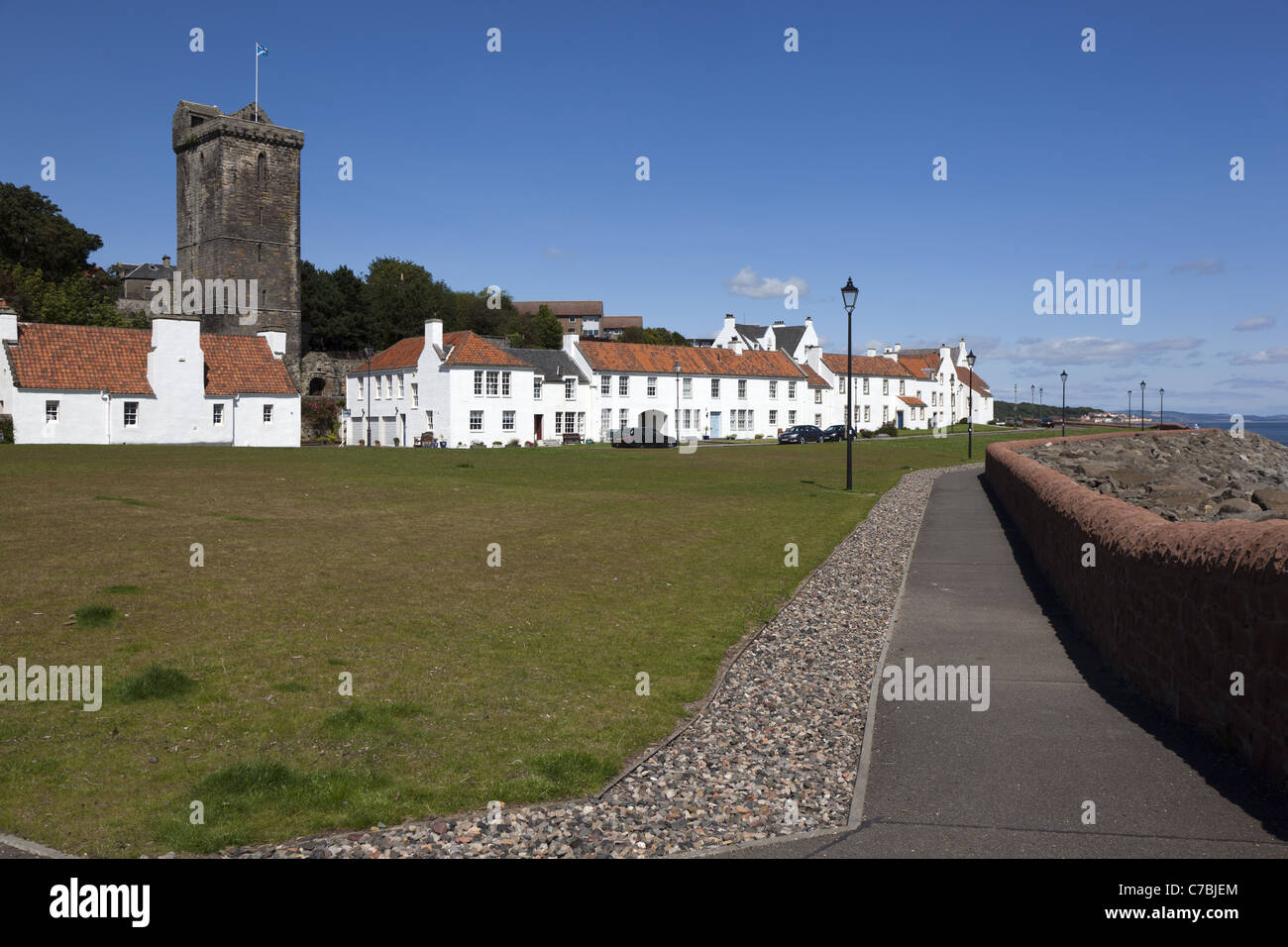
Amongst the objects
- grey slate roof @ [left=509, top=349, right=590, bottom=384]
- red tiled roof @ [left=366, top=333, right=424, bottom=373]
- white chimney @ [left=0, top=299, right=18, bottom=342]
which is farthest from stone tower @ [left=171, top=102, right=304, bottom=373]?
white chimney @ [left=0, top=299, right=18, bottom=342]

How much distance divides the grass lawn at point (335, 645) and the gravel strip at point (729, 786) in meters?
0.32

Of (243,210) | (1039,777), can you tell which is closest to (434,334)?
(243,210)

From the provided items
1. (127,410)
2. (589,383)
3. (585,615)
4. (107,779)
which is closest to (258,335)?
(127,410)

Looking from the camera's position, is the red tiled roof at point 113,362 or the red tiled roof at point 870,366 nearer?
the red tiled roof at point 113,362

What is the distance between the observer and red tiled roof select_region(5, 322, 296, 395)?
48.1 m

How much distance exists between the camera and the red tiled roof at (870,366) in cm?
9956

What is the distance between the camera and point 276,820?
6316 mm

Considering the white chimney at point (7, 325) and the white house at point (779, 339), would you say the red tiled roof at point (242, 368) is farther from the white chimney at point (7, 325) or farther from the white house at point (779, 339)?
the white house at point (779, 339)

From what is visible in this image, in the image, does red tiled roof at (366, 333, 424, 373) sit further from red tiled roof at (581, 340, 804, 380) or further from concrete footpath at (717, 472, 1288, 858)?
concrete footpath at (717, 472, 1288, 858)

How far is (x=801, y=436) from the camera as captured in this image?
77250 mm

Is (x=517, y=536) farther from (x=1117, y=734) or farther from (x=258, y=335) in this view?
(x=258, y=335)

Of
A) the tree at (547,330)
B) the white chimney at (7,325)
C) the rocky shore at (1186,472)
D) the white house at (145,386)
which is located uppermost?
the tree at (547,330)

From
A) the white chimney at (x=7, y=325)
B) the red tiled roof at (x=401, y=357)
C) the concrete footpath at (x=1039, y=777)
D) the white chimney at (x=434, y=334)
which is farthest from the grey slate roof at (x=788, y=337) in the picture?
the concrete footpath at (x=1039, y=777)

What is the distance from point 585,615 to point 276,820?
22.1ft
